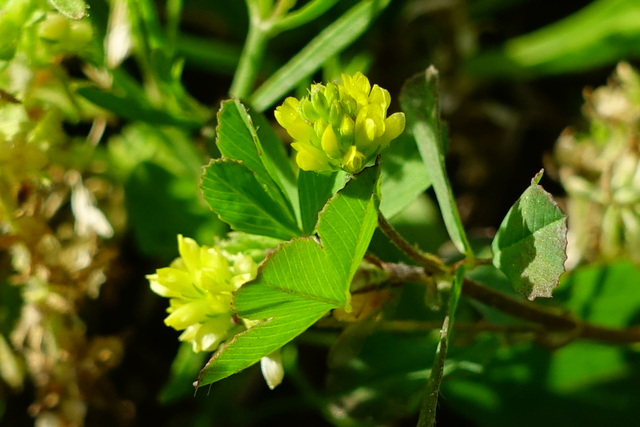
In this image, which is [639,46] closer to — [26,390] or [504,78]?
[504,78]

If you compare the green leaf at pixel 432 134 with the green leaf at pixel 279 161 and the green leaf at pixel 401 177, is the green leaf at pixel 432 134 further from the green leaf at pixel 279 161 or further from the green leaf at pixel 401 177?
the green leaf at pixel 279 161

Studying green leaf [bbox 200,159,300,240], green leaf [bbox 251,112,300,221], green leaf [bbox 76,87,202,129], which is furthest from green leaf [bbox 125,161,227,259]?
green leaf [bbox 200,159,300,240]

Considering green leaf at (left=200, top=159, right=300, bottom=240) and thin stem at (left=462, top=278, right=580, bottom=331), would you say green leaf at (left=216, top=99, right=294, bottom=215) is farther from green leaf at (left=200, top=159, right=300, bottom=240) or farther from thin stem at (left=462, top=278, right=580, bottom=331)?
thin stem at (left=462, top=278, right=580, bottom=331)

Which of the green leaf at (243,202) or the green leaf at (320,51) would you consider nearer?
the green leaf at (243,202)

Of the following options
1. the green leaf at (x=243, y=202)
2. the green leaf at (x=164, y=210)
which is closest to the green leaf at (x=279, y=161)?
the green leaf at (x=243, y=202)

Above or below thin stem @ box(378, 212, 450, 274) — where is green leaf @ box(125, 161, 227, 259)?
below
